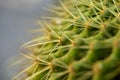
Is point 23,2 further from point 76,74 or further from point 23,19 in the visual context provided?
point 76,74

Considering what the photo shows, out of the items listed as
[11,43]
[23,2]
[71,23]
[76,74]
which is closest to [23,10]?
[23,2]

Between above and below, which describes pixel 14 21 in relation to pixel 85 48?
above

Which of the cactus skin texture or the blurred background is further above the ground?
the blurred background

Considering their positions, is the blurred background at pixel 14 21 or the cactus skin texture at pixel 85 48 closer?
the cactus skin texture at pixel 85 48

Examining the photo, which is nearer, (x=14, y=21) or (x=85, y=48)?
(x=85, y=48)

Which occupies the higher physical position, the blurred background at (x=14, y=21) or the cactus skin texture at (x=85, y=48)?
the blurred background at (x=14, y=21)
